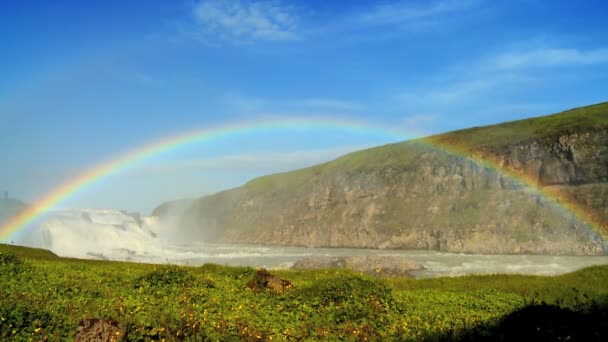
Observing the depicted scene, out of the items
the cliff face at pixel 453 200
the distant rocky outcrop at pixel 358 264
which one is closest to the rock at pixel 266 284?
the distant rocky outcrop at pixel 358 264

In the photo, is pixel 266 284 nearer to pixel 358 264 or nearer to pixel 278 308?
pixel 278 308

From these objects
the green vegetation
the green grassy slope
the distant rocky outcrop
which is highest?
the green grassy slope

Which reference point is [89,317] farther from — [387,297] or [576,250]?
[576,250]

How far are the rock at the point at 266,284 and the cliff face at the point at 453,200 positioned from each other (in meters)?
84.0

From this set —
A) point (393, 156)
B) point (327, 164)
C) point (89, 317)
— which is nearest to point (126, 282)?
point (89, 317)

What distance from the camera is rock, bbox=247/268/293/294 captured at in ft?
59.6

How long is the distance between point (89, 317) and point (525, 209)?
102 metres

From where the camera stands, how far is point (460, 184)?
393ft

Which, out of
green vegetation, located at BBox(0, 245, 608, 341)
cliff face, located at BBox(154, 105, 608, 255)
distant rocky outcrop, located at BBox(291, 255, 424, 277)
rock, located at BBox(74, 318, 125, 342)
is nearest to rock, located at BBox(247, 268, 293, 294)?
green vegetation, located at BBox(0, 245, 608, 341)

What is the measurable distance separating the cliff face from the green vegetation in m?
80.9

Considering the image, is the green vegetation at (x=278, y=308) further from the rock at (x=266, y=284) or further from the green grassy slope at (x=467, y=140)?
the green grassy slope at (x=467, y=140)

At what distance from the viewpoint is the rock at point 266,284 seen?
18172 mm

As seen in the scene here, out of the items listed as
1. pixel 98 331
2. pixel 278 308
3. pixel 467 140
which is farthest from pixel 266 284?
pixel 467 140

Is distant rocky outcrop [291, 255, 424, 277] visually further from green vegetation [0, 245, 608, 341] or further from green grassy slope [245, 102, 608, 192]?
green grassy slope [245, 102, 608, 192]
